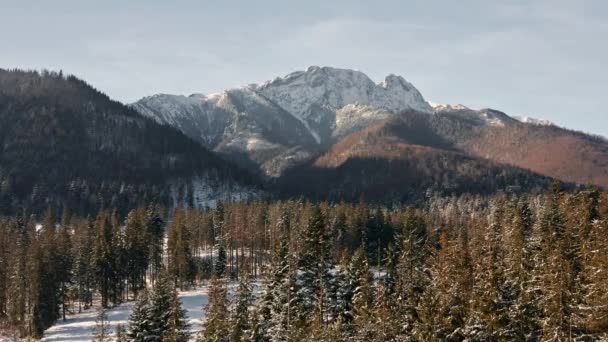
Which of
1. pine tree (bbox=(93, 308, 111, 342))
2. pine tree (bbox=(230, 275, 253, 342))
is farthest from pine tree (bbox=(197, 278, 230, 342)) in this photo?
pine tree (bbox=(93, 308, 111, 342))

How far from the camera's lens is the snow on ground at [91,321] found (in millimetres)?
80375

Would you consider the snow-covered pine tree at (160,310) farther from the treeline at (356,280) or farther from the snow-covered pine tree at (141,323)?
the treeline at (356,280)

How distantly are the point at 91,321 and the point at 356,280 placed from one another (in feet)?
155

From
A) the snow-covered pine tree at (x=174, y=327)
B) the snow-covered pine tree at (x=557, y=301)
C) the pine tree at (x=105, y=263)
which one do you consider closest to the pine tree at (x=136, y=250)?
the pine tree at (x=105, y=263)

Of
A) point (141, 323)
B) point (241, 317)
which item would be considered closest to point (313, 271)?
point (241, 317)

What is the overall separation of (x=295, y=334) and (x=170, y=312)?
1200 cm

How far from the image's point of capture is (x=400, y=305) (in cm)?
5550

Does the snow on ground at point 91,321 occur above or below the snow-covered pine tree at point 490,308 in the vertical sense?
below

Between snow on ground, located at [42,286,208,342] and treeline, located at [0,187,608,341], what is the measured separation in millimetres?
2447

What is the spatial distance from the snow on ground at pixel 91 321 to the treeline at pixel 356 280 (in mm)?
2447

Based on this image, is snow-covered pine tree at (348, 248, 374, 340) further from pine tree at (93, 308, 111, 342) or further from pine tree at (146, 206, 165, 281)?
pine tree at (146, 206, 165, 281)

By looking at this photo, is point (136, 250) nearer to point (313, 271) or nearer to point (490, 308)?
point (313, 271)

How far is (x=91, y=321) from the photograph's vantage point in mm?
88125

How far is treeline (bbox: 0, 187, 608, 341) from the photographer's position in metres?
45.8
